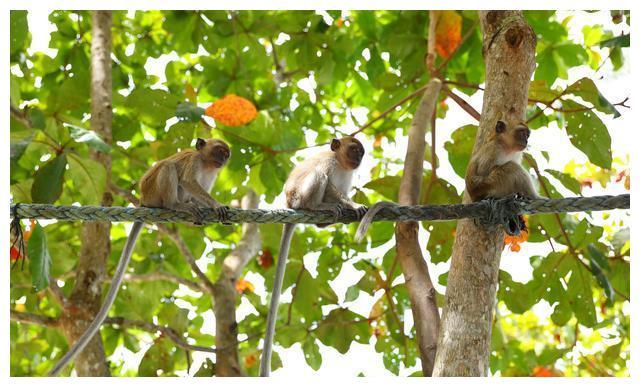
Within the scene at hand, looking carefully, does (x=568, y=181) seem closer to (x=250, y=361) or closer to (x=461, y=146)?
(x=461, y=146)

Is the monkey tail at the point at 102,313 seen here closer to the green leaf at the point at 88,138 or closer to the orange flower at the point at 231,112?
the green leaf at the point at 88,138

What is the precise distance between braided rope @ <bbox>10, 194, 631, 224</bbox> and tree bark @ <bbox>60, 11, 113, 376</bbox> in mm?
3223

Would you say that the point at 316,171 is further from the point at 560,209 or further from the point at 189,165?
the point at 560,209

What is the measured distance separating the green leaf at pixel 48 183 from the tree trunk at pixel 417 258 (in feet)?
11.4

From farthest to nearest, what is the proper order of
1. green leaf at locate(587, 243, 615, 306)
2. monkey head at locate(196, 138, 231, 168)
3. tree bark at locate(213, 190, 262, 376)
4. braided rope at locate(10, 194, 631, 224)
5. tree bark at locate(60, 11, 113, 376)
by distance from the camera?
tree bark at locate(213, 190, 262, 376), tree bark at locate(60, 11, 113, 376), monkey head at locate(196, 138, 231, 168), green leaf at locate(587, 243, 615, 306), braided rope at locate(10, 194, 631, 224)

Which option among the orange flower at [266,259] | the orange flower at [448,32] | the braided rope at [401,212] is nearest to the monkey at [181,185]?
the braided rope at [401,212]

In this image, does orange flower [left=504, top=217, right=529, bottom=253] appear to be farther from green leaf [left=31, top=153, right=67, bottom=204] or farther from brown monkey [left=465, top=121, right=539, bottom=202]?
green leaf [left=31, top=153, right=67, bottom=204]

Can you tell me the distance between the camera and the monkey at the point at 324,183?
22.2 ft

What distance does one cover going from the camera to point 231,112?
29.1 feet

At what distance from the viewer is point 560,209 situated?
5.04m

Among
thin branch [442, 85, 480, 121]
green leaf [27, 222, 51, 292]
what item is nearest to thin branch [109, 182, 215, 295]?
green leaf [27, 222, 51, 292]

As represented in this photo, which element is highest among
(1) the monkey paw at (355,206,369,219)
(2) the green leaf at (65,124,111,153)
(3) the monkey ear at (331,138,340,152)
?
(3) the monkey ear at (331,138,340,152)

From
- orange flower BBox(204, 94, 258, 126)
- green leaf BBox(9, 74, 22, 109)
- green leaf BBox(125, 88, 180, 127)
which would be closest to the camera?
green leaf BBox(125, 88, 180, 127)

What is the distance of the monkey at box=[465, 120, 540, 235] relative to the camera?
247 inches
